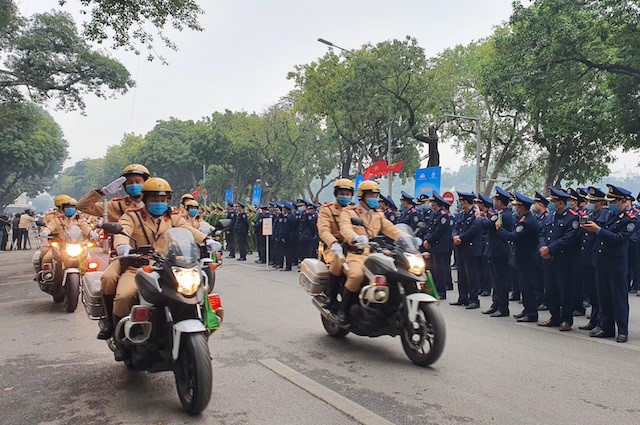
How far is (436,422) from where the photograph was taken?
14.1 feet

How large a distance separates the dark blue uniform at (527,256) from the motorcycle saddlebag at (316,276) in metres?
3.32

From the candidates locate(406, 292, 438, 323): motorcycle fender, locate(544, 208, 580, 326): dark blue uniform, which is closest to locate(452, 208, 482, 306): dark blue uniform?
locate(544, 208, 580, 326): dark blue uniform

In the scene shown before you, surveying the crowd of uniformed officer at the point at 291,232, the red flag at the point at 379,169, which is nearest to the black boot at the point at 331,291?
the crowd of uniformed officer at the point at 291,232

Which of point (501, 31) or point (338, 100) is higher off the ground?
point (501, 31)

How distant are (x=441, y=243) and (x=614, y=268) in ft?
13.6

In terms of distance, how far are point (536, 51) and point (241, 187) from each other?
3742 cm

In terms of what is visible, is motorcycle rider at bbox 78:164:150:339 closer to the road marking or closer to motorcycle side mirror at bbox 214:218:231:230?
motorcycle side mirror at bbox 214:218:231:230

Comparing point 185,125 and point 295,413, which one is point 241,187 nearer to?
point 185,125

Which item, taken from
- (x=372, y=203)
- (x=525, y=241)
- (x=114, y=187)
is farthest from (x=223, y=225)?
(x=525, y=241)

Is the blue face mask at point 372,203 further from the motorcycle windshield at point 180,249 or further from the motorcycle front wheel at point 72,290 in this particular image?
the motorcycle front wheel at point 72,290

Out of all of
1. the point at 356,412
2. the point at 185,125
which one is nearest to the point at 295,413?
the point at 356,412

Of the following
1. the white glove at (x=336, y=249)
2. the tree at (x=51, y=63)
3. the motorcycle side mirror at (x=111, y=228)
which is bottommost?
the white glove at (x=336, y=249)

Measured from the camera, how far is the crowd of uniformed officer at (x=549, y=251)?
7.33 m

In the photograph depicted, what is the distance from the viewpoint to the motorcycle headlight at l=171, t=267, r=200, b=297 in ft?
14.5
